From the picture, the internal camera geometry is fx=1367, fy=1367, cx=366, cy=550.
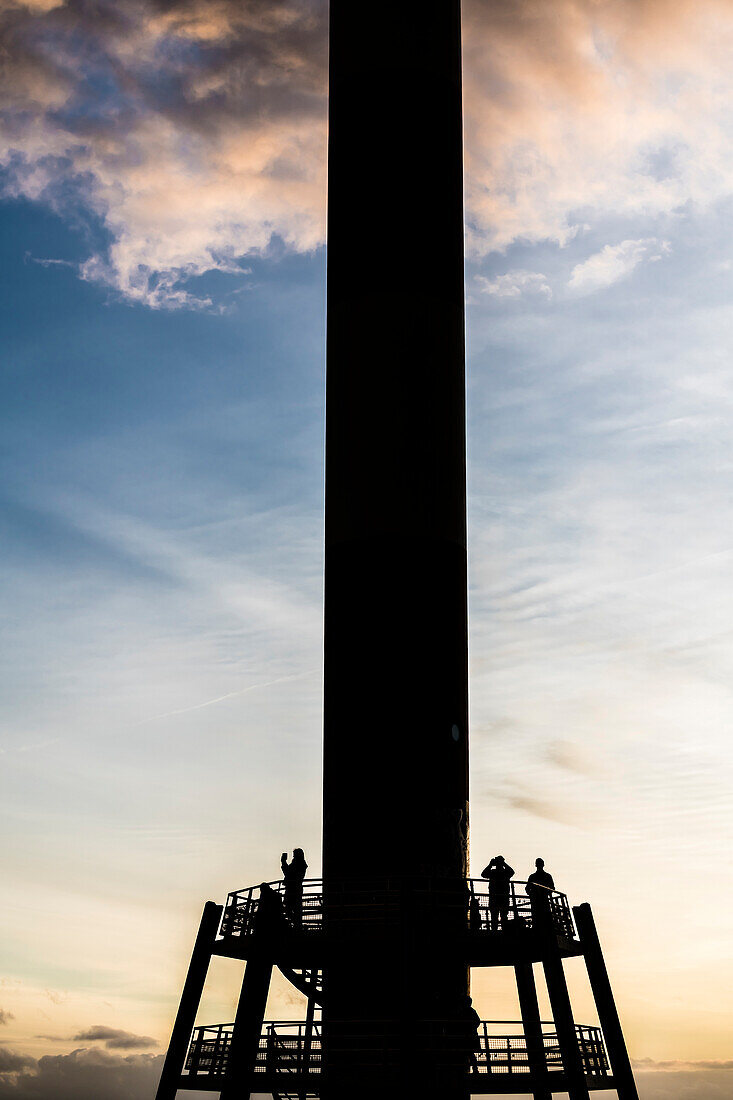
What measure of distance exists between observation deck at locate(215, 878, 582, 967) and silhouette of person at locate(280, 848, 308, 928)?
0.04 metres

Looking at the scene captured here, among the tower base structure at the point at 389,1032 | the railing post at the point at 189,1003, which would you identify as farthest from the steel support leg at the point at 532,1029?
the railing post at the point at 189,1003

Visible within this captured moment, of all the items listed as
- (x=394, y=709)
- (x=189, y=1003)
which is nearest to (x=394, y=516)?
(x=394, y=709)

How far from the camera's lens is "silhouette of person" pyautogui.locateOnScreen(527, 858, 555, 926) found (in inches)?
1344

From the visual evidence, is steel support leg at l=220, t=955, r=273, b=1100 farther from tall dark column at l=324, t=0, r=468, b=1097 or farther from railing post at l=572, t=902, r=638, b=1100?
railing post at l=572, t=902, r=638, b=1100

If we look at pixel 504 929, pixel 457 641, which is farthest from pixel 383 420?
pixel 504 929

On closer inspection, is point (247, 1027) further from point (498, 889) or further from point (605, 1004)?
point (605, 1004)

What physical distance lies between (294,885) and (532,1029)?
25.0ft

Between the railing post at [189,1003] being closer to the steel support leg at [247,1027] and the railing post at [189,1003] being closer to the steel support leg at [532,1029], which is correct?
the steel support leg at [247,1027]

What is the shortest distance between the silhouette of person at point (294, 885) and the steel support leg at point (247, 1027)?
1.39 metres

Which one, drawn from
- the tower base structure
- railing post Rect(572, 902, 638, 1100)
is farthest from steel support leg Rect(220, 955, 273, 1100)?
railing post Rect(572, 902, 638, 1100)

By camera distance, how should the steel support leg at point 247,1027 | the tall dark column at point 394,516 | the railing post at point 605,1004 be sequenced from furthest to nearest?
the tall dark column at point 394,516 → the railing post at point 605,1004 → the steel support leg at point 247,1027

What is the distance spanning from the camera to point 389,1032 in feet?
112

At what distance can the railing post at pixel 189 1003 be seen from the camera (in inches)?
1315

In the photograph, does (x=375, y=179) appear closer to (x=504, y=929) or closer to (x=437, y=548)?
(x=437, y=548)
